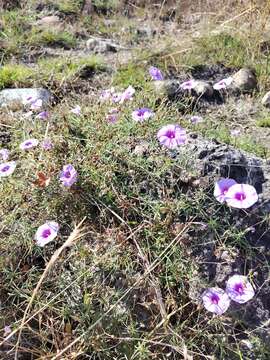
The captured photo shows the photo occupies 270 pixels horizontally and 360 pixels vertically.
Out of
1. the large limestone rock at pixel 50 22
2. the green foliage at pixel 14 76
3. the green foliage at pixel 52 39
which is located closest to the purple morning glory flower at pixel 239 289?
the green foliage at pixel 14 76

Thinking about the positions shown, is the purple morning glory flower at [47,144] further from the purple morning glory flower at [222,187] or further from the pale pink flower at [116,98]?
the purple morning glory flower at [222,187]

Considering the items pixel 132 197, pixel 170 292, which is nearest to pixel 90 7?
pixel 132 197

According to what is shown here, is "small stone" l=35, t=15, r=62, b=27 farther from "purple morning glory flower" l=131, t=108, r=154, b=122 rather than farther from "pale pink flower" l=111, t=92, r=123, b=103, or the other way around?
"purple morning glory flower" l=131, t=108, r=154, b=122

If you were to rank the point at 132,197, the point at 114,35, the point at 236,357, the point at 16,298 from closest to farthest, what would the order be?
the point at 236,357
the point at 16,298
the point at 132,197
the point at 114,35

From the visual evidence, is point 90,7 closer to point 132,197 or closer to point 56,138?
point 56,138

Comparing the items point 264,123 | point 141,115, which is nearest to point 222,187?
point 141,115

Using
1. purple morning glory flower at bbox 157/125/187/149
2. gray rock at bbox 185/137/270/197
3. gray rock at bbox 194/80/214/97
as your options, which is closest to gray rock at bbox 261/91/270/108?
gray rock at bbox 194/80/214/97

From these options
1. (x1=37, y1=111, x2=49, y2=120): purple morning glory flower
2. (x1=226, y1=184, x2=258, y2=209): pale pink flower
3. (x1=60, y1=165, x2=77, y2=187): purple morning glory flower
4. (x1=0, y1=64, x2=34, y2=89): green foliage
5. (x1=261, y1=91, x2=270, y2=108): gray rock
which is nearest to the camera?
(x1=226, y1=184, x2=258, y2=209): pale pink flower
